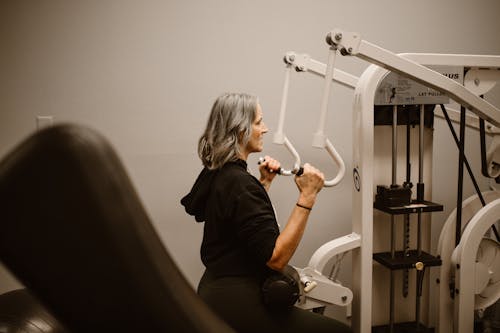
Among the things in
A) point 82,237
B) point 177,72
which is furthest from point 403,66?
point 82,237

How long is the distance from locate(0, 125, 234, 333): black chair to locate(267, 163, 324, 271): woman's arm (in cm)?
99

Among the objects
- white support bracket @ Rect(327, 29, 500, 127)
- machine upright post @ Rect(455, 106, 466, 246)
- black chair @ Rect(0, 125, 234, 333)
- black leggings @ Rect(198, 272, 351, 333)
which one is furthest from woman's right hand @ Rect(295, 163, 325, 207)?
black chair @ Rect(0, 125, 234, 333)

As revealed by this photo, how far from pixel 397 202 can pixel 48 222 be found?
1.75 metres

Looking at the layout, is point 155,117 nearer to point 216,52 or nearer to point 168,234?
point 216,52

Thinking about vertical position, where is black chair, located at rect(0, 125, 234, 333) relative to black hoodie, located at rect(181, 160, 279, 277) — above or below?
above

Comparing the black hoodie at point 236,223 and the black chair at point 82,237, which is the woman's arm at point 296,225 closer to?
the black hoodie at point 236,223

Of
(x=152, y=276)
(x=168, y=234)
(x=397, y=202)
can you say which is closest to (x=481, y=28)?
(x=397, y=202)

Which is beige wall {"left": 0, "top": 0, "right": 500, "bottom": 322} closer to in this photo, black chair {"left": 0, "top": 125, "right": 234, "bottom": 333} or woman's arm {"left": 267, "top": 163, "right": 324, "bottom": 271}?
woman's arm {"left": 267, "top": 163, "right": 324, "bottom": 271}

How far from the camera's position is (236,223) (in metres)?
1.40

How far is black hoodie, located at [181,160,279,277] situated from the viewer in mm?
1381

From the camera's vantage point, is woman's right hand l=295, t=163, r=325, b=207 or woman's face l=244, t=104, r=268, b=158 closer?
woman's right hand l=295, t=163, r=325, b=207

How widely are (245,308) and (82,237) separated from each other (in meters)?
1.15

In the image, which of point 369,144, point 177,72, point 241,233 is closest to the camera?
point 241,233

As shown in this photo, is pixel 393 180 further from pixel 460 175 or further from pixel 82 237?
pixel 82 237
